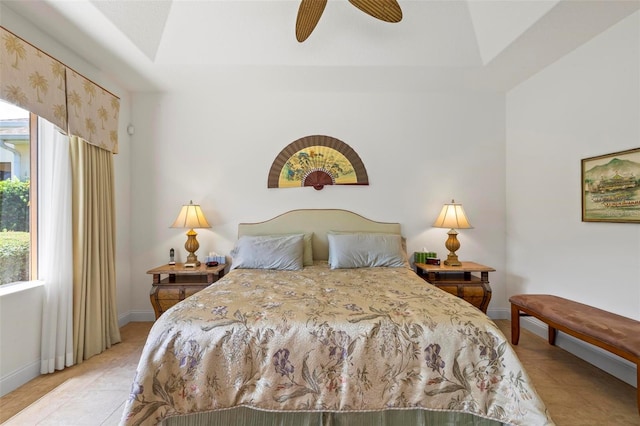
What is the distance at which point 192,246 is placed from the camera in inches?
121

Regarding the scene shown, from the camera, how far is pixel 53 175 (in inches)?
89.5

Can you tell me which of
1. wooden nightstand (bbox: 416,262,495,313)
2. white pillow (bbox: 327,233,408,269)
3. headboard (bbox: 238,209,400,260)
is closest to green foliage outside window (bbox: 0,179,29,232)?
headboard (bbox: 238,209,400,260)

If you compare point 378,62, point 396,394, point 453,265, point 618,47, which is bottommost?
point 396,394

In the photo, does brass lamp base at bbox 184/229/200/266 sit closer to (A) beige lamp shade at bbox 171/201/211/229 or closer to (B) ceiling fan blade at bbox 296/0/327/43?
(A) beige lamp shade at bbox 171/201/211/229

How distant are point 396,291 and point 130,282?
3123mm

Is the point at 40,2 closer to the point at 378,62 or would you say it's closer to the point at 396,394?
the point at 378,62

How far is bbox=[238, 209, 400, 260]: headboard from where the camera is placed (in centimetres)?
329

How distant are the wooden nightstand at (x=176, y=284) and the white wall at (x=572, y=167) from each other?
3.42 metres

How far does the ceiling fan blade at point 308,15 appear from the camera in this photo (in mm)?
1929

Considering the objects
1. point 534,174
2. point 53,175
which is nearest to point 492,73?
point 534,174

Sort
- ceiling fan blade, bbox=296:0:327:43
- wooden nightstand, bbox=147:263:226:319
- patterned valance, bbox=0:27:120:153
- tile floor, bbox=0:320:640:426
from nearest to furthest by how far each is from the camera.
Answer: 1. tile floor, bbox=0:320:640:426
2. patterned valance, bbox=0:27:120:153
3. ceiling fan blade, bbox=296:0:327:43
4. wooden nightstand, bbox=147:263:226:319

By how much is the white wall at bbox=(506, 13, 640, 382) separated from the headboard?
147 centimetres

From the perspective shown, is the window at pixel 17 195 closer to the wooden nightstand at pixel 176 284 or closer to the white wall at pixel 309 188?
the wooden nightstand at pixel 176 284

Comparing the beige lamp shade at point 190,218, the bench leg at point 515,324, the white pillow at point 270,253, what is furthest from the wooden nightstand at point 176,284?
the bench leg at point 515,324
